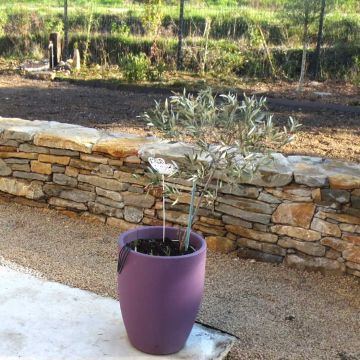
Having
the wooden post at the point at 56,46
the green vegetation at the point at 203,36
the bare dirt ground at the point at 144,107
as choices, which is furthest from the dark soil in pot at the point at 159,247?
the wooden post at the point at 56,46

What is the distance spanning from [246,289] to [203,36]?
946cm

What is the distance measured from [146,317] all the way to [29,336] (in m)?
0.68

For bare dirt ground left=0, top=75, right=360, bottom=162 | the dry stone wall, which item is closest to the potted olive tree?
the dry stone wall

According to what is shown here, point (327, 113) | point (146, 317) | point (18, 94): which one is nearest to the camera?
point (146, 317)

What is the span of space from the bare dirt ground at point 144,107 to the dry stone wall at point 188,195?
170cm


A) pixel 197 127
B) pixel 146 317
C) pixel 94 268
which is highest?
pixel 197 127

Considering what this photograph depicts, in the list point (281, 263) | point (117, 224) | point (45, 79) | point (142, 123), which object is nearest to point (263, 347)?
point (281, 263)

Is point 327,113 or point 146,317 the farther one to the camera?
point 327,113

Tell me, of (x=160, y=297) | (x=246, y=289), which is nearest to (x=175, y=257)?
(x=160, y=297)

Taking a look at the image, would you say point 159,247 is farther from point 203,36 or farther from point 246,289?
point 203,36

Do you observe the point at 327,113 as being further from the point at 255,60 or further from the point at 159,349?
the point at 159,349

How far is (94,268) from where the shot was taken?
4.20 metres

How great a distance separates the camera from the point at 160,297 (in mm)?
2914

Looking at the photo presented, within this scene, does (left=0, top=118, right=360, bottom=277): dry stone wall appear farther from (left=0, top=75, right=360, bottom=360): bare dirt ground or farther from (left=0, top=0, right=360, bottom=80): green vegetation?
(left=0, top=0, right=360, bottom=80): green vegetation
